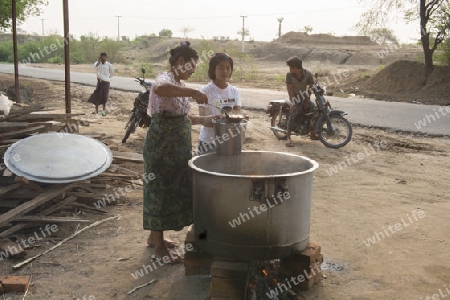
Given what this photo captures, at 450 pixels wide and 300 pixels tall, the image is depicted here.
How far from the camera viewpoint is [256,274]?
140 inches

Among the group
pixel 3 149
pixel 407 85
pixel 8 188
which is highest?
pixel 407 85

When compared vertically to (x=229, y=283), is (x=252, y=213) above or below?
above

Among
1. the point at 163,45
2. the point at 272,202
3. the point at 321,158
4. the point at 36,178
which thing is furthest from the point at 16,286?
the point at 163,45

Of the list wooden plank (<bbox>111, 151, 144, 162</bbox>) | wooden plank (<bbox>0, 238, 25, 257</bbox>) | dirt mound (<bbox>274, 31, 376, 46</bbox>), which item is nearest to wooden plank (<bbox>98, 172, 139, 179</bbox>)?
wooden plank (<bbox>111, 151, 144, 162</bbox>)

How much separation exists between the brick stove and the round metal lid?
1.95 meters

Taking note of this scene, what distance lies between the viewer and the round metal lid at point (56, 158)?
5051mm

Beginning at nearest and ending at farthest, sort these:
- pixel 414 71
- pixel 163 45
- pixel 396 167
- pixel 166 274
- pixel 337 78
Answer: pixel 166 274
pixel 396 167
pixel 414 71
pixel 337 78
pixel 163 45

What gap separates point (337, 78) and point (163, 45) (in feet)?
117

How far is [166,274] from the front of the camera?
388 centimetres

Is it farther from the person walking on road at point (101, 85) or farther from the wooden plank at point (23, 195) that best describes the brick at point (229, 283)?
the person walking on road at point (101, 85)

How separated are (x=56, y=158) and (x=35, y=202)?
0.68m

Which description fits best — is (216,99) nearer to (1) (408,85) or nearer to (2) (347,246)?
(2) (347,246)

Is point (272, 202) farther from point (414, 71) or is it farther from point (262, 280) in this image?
point (414, 71)

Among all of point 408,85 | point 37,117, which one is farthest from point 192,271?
point 408,85
